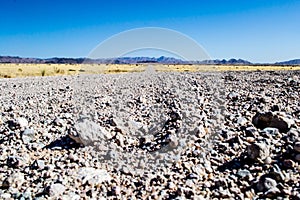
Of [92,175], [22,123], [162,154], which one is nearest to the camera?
[92,175]

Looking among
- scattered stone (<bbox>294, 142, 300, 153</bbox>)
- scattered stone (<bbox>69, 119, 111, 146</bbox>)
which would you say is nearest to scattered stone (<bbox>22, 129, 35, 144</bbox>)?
scattered stone (<bbox>69, 119, 111, 146</bbox>)

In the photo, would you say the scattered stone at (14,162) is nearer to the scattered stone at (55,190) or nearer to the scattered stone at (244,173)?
the scattered stone at (55,190)

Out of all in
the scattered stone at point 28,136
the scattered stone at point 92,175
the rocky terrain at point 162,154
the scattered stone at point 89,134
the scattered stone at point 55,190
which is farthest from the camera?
the scattered stone at point 28,136

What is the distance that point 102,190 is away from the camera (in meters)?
3.87

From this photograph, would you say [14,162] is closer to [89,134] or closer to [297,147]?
[89,134]

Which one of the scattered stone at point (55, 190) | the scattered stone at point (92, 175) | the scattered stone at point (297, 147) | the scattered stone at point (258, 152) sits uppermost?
the scattered stone at point (297, 147)

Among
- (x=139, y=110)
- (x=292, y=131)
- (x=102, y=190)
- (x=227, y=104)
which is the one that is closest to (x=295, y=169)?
(x=292, y=131)

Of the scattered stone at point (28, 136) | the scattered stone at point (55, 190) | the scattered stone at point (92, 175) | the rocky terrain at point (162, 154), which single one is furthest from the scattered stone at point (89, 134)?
the scattered stone at point (55, 190)

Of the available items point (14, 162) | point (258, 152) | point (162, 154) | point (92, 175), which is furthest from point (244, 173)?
point (14, 162)

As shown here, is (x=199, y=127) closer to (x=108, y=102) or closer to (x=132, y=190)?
(x=132, y=190)

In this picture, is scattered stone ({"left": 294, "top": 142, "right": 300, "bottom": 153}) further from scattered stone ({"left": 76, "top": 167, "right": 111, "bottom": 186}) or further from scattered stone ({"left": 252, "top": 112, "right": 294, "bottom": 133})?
scattered stone ({"left": 76, "top": 167, "right": 111, "bottom": 186})

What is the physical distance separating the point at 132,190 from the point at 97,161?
91cm

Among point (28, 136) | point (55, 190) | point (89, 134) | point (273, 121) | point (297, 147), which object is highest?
point (273, 121)

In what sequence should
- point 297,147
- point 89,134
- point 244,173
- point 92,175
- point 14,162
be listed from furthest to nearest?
1. point 89,134
2. point 14,162
3. point 92,175
4. point 297,147
5. point 244,173
